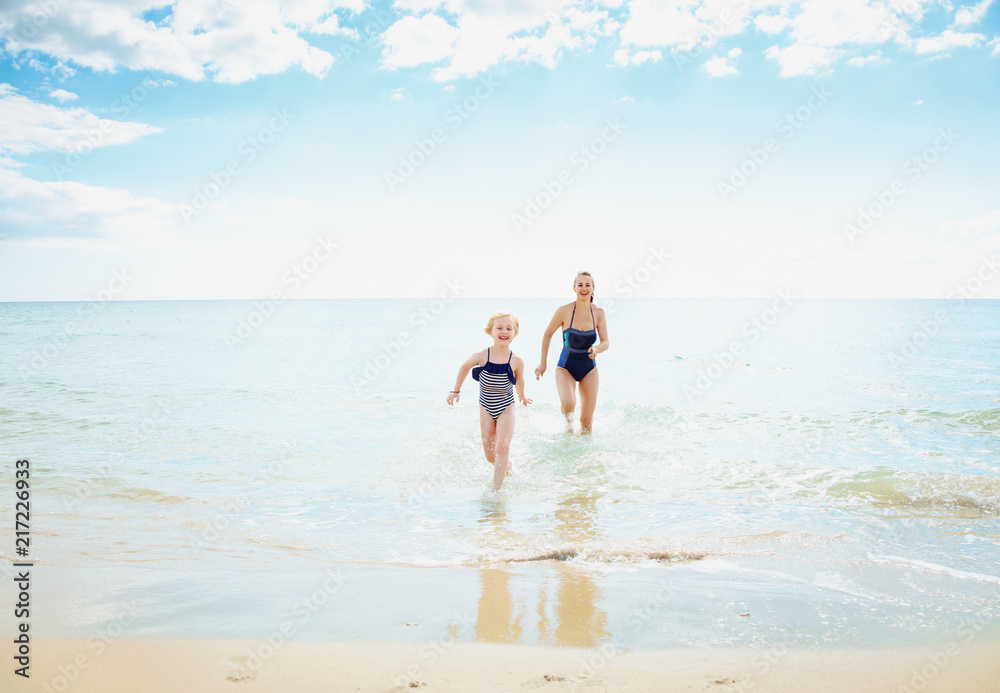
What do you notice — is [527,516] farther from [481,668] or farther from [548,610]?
[481,668]

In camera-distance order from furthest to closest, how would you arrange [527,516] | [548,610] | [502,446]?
[502,446] < [527,516] < [548,610]

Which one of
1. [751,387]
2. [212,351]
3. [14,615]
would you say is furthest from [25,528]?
[212,351]

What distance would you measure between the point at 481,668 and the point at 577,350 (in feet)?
20.1

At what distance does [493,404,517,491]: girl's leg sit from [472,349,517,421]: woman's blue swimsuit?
0.40 feet

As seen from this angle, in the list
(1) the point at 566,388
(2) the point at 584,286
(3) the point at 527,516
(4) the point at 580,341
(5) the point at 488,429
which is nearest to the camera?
(3) the point at 527,516

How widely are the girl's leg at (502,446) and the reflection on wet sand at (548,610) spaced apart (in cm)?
156

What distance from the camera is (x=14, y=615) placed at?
364 centimetres

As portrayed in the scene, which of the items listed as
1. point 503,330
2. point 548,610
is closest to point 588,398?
point 503,330

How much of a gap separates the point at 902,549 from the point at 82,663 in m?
5.83

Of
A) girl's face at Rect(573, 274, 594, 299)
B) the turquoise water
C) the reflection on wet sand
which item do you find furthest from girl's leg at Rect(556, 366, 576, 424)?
the reflection on wet sand

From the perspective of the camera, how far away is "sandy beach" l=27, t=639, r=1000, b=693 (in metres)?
2.87

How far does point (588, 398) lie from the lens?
9.13 meters

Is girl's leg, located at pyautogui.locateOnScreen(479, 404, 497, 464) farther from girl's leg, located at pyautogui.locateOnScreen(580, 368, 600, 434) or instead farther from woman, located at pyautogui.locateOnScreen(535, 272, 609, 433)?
girl's leg, located at pyautogui.locateOnScreen(580, 368, 600, 434)

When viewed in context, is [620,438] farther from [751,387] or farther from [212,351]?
[212,351]
